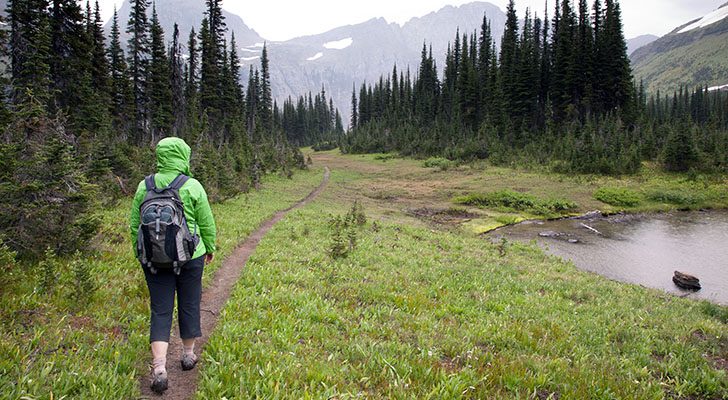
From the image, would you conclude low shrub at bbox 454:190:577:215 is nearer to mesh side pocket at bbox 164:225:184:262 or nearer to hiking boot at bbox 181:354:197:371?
hiking boot at bbox 181:354:197:371

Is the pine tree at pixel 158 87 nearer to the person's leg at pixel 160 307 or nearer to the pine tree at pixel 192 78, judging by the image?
the pine tree at pixel 192 78

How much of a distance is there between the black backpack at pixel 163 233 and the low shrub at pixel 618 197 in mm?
38085

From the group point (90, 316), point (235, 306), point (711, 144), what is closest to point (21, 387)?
point (90, 316)

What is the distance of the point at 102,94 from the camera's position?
133ft

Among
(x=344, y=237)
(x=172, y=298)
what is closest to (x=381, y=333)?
(x=172, y=298)

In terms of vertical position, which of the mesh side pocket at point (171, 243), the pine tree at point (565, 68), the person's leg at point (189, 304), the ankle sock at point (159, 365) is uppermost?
the pine tree at point (565, 68)

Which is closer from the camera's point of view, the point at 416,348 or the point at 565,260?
the point at 416,348

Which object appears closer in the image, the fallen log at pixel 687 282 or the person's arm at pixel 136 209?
the person's arm at pixel 136 209

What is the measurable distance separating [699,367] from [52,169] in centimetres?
1363

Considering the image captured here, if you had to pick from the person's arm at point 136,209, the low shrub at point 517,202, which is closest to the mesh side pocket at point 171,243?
the person's arm at point 136,209

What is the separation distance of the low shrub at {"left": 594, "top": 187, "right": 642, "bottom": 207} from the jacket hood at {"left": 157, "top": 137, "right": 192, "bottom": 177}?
37883 millimetres

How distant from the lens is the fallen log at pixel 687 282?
15.3m

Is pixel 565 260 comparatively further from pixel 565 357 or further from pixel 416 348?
pixel 416 348

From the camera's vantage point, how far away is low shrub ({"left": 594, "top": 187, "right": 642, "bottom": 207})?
111 feet
